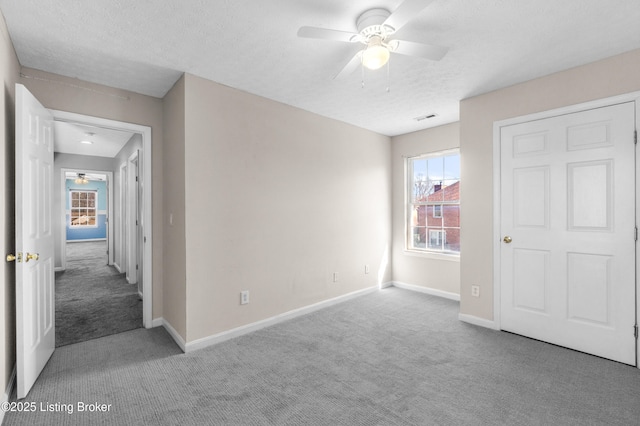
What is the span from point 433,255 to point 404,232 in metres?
0.60

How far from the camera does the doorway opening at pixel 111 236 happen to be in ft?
10.7

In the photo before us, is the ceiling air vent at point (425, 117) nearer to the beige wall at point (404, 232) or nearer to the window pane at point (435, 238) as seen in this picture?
the beige wall at point (404, 232)

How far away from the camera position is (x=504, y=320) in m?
3.18

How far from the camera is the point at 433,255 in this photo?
14.9 feet

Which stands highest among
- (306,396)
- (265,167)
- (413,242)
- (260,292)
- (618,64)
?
(618,64)

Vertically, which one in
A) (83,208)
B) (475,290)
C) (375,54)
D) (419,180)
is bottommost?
(475,290)

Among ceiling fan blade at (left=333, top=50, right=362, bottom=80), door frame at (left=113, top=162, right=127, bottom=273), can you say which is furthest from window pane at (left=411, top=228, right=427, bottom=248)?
door frame at (left=113, top=162, right=127, bottom=273)

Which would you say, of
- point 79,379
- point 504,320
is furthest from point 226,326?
point 504,320

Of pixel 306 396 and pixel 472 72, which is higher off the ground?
pixel 472 72

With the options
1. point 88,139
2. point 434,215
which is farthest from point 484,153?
point 88,139

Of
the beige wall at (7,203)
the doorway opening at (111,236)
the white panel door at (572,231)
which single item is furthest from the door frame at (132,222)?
the white panel door at (572,231)

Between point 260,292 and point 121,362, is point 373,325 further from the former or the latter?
point 121,362

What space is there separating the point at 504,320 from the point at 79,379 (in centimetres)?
388

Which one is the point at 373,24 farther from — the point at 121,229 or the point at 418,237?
the point at 121,229
